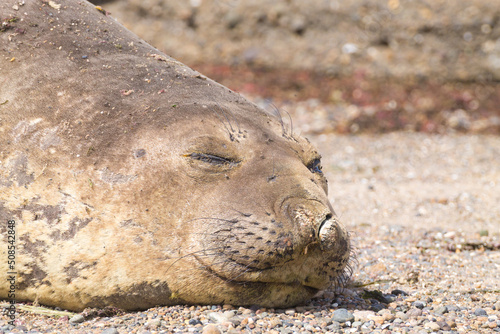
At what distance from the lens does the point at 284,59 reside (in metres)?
11.7

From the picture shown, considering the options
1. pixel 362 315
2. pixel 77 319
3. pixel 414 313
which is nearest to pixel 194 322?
pixel 77 319

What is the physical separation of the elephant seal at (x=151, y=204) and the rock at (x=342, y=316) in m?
0.17

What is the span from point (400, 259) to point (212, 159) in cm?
201

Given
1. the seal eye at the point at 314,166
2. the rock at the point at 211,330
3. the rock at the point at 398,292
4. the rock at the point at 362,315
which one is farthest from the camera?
the rock at the point at 398,292

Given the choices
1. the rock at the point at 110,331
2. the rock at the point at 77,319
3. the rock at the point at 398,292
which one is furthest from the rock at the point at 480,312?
the rock at the point at 77,319

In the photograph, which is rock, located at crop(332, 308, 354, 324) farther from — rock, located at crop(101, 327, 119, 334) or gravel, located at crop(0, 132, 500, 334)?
rock, located at crop(101, 327, 119, 334)

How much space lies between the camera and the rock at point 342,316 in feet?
10.1

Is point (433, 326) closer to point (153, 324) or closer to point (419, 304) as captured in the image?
point (419, 304)

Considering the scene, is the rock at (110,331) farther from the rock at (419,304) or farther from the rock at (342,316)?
the rock at (419,304)

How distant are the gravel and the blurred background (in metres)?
1.82

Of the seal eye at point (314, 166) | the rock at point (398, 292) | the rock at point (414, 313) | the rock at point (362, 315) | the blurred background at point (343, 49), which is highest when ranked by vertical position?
the blurred background at point (343, 49)

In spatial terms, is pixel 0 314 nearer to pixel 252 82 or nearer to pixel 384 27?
pixel 252 82

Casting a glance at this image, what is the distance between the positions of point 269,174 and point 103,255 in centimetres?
95

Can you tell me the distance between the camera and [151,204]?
117 inches
